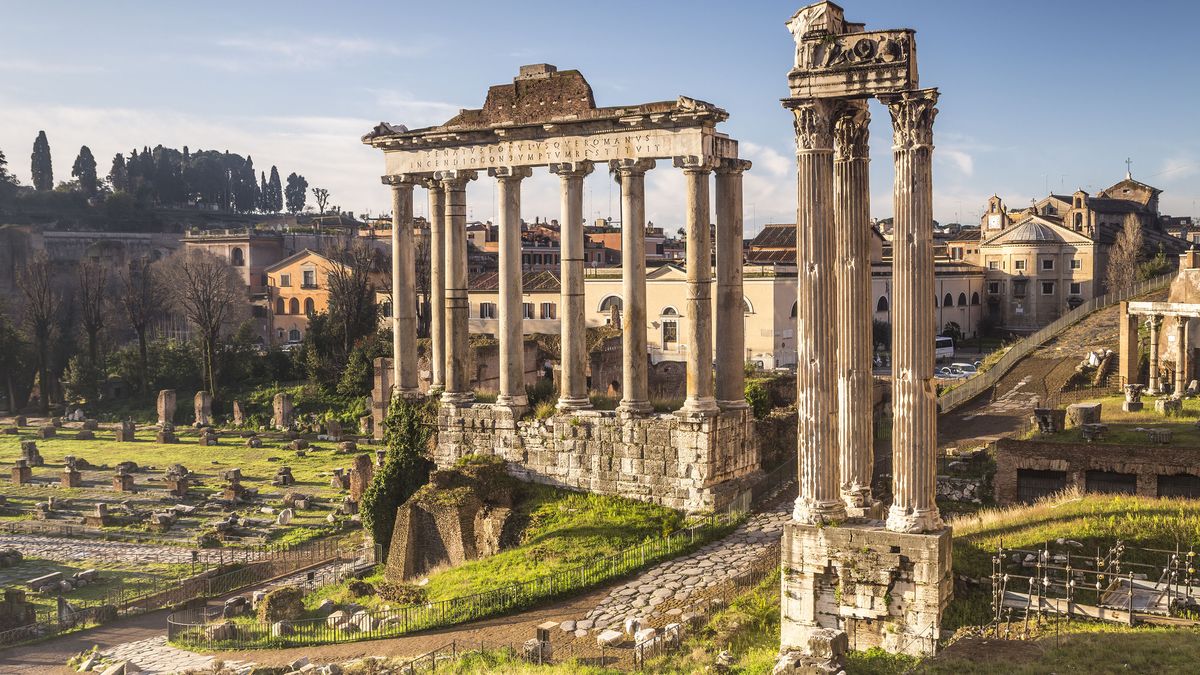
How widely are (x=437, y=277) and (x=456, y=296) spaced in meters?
2.10

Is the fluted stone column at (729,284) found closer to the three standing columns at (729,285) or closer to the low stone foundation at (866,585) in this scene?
the three standing columns at (729,285)

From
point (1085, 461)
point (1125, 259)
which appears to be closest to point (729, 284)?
point (1085, 461)

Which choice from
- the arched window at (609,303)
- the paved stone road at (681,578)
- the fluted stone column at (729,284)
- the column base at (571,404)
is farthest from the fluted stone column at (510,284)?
the arched window at (609,303)

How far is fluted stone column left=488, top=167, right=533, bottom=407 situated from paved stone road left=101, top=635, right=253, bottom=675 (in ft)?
28.0

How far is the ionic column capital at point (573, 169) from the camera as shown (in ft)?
80.8

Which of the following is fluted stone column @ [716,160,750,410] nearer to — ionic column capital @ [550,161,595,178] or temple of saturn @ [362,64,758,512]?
temple of saturn @ [362,64,758,512]

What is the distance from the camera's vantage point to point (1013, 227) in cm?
6731

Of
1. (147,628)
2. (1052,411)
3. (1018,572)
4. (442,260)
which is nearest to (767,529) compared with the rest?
(1018,572)

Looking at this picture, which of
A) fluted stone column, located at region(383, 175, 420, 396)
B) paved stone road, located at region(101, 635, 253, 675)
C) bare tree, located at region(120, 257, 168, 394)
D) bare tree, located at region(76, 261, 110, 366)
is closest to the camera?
paved stone road, located at region(101, 635, 253, 675)

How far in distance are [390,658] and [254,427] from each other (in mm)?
35690

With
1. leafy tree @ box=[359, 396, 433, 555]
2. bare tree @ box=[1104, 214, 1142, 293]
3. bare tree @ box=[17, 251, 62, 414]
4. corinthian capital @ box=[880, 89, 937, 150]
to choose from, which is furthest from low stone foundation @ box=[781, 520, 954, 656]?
bare tree @ box=[17, 251, 62, 414]

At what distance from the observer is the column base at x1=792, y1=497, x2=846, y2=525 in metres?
15.4

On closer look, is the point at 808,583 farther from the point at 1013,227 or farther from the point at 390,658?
the point at 1013,227

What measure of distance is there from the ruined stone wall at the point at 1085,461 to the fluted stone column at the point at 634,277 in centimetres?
795
